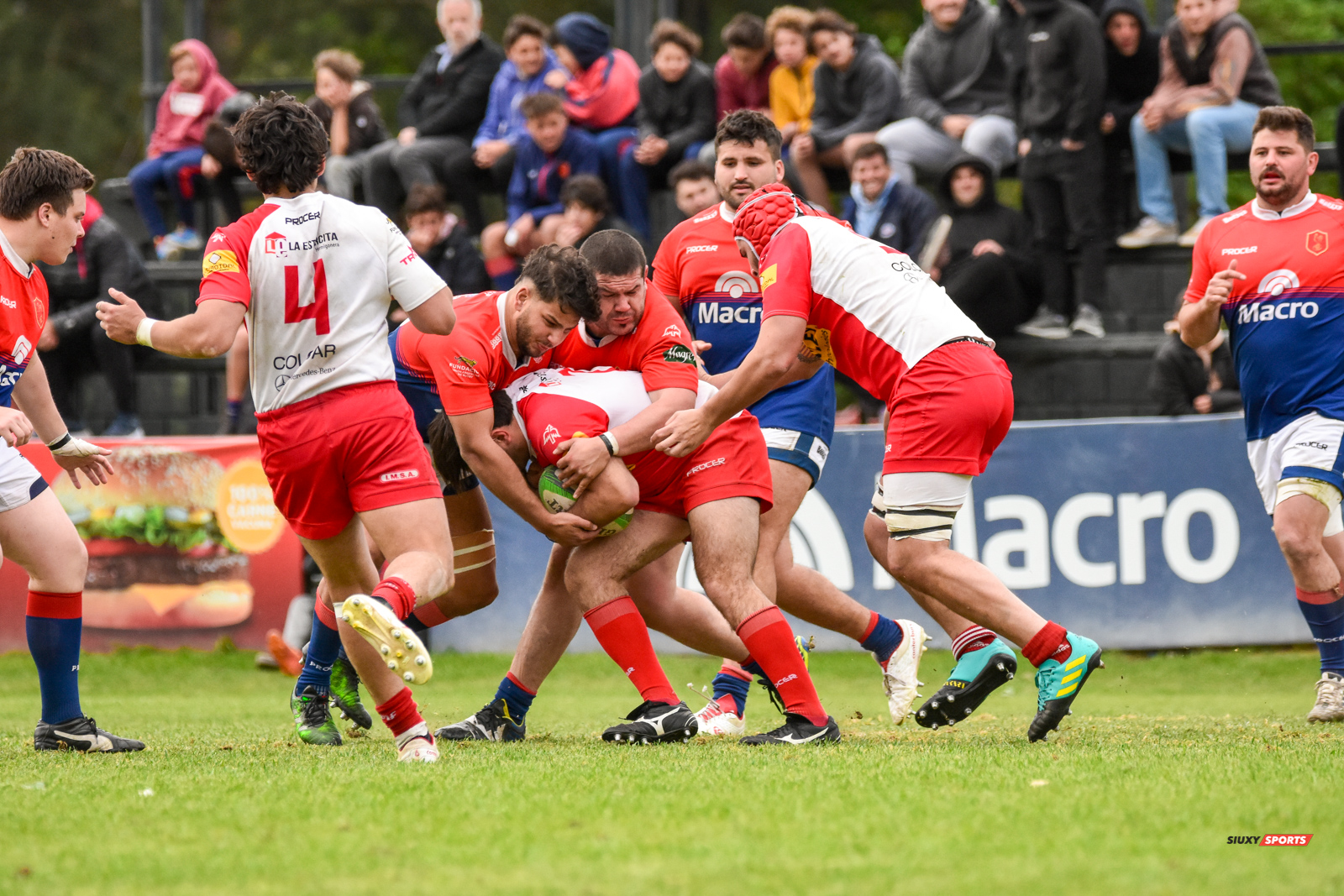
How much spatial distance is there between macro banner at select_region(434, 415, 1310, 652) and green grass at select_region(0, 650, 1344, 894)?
3.41m

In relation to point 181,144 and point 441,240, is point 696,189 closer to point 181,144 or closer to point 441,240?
point 441,240

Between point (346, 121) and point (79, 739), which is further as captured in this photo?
point (346, 121)

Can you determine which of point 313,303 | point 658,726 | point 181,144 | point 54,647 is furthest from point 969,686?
point 181,144

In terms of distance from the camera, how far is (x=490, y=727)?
20.8 ft

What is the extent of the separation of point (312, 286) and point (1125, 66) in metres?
8.47

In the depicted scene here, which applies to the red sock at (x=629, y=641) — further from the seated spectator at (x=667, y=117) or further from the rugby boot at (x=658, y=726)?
the seated spectator at (x=667, y=117)

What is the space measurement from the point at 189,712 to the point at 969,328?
490cm

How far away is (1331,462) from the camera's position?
260 inches

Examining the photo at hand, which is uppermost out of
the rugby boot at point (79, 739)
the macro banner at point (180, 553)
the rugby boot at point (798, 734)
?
the rugby boot at point (798, 734)

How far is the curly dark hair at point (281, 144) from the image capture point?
4.96m

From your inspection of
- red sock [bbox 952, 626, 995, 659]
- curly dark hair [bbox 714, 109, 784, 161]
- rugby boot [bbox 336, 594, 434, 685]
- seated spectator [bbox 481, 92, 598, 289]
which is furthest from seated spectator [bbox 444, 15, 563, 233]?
rugby boot [bbox 336, 594, 434, 685]

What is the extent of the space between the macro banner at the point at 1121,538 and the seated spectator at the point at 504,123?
14.5ft

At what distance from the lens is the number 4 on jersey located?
5.00 meters

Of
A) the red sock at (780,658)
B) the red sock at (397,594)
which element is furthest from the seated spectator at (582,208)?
the red sock at (397,594)
